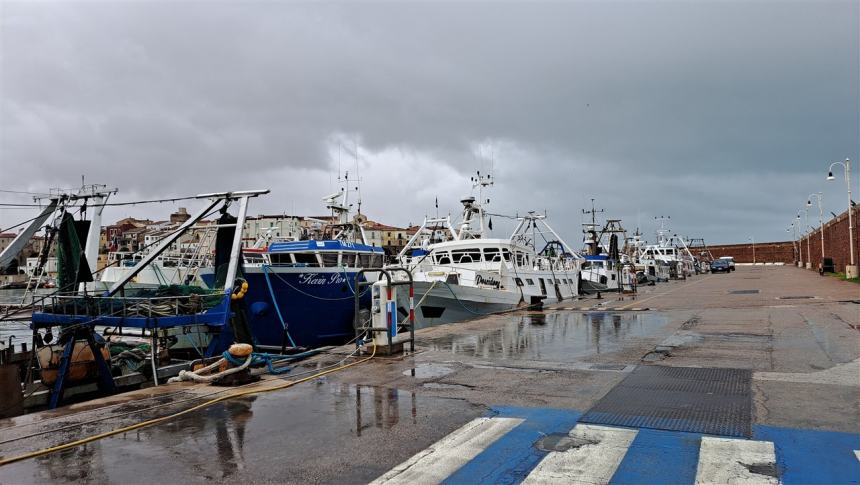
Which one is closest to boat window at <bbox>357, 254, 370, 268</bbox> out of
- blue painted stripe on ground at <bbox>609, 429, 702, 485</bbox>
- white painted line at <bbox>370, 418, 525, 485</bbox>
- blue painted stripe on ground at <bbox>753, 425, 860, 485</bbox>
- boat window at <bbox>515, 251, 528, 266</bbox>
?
boat window at <bbox>515, 251, 528, 266</bbox>

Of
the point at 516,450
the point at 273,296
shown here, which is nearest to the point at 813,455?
the point at 516,450

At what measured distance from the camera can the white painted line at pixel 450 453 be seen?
4721 millimetres

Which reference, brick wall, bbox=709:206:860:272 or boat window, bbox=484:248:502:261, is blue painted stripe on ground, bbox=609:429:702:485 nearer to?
boat window, bbox=484:248:502:261

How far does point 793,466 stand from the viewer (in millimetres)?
4664

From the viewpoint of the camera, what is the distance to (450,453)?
5285 mm

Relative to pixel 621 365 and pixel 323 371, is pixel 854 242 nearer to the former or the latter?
pixel 621 365

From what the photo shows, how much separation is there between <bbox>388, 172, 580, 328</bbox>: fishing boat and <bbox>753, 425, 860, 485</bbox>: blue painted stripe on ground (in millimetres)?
13634

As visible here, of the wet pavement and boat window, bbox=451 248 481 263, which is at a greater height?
boat window, bbox=451 248 481 263

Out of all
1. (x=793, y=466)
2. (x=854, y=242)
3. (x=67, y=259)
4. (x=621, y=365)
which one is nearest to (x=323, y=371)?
(x=621, y=365)

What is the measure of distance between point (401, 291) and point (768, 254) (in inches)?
5219

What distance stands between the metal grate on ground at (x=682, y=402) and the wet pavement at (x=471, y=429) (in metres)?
0.08

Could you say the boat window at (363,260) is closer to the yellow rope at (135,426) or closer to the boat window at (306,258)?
the boat window at (306,258)

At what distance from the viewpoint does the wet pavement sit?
15.9 feet

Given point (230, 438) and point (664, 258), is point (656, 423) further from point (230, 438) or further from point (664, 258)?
point (664, 258)
